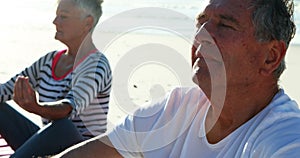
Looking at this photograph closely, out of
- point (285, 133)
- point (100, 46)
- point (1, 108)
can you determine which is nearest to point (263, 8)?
point (285, 133)

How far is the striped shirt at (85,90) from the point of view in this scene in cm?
288

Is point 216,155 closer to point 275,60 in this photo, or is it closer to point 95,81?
point 275,60

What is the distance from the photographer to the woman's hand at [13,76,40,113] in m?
2.59

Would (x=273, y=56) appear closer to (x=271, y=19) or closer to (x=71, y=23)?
(x=271, y=19)

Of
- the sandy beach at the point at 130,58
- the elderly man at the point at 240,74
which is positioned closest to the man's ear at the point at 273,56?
the elderly man at the point at 240,74

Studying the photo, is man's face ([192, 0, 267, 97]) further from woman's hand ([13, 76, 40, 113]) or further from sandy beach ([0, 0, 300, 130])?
woman's hand ([13, 76, 40, 113])

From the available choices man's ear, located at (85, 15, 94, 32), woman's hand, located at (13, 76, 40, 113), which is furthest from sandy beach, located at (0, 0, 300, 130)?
woman's hand, located at (13, 76, 40, 113)

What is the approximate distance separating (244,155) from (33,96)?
135cm

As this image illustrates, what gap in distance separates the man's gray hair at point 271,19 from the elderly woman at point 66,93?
1.32 m

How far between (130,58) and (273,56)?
0.45m

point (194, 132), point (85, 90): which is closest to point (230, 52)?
point (194, 132)

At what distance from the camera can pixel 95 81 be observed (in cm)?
294

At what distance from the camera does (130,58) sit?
185cm

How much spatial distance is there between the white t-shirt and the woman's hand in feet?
2.84
